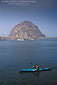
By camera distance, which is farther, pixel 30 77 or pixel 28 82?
pixel 30 77

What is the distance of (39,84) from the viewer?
20.5 m

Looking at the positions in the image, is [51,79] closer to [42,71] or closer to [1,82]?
[42,71]

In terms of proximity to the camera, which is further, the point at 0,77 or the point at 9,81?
the point at 0,77

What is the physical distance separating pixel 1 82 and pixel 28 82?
18.2 ft

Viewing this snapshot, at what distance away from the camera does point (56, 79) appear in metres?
22.8

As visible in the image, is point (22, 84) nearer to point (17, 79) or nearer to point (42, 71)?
point (17, 79)

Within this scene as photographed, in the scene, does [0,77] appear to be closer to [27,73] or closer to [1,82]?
[1,82]

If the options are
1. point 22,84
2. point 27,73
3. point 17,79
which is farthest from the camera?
point 27,73

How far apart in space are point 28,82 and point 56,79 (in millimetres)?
6329

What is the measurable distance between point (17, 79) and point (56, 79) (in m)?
8.56

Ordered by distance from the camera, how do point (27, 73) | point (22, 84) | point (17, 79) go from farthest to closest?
point (27, 73)
point (17, 79)
point (22, 84)

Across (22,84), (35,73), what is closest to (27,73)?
(35,73)

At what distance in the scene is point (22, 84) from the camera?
807 inches

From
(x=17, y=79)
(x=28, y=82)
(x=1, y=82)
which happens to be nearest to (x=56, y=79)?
(x=28, y=82)
